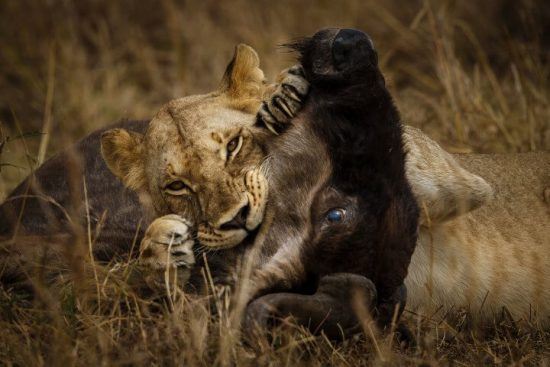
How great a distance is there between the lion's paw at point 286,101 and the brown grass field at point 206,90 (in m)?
0.44

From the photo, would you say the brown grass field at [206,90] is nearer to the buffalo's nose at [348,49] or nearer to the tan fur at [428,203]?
the tan fur at [428,203]

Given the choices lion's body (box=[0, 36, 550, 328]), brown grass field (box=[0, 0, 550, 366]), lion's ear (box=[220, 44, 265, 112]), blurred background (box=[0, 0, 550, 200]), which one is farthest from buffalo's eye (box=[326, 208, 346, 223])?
blurred background (box=[0, 0, 550, 200])

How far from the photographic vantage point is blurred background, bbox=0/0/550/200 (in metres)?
6.16

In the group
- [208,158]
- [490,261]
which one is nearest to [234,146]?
[208,158]

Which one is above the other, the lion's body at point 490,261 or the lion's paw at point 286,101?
the lion's paw at point 286,101

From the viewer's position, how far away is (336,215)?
2768 mm

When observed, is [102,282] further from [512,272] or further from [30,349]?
[512,272]

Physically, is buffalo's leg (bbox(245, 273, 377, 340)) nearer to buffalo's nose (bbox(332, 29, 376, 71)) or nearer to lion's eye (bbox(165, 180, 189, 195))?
buffalo's nose (bbox(332, 29, 376, 71))

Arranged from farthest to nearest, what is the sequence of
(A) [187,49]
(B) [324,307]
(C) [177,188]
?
(A) [187,49]
(C) [177,188]
(B) [324,307]

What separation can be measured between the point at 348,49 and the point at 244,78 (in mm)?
1001

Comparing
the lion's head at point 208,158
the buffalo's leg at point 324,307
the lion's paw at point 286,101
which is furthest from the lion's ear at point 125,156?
the buffalo's leg at point 324,307

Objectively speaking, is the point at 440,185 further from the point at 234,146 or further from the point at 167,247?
the point at 167,247

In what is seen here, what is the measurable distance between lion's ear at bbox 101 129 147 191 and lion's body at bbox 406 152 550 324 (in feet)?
4.37

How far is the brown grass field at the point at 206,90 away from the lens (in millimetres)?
2541
